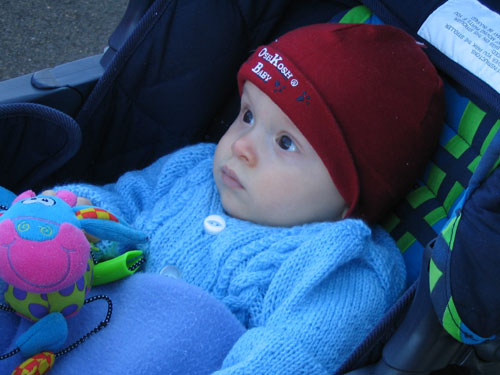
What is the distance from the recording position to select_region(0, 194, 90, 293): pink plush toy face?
78 centimetres

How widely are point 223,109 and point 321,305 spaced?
62cm

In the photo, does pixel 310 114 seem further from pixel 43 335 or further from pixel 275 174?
pixel 43 335

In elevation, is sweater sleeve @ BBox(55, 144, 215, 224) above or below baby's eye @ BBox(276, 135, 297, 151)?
below

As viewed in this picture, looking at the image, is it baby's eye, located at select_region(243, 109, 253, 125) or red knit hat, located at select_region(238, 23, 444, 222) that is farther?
baby's eye, located at select_region(243, 109, 253, 125)

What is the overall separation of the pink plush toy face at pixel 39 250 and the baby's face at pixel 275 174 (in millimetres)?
389

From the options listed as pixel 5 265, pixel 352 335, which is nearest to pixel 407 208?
pixel 352 335

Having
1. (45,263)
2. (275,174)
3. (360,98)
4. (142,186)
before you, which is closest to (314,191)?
(275,174)

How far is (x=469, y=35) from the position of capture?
110 cm

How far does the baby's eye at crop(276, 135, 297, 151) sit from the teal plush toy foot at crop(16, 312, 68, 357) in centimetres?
49

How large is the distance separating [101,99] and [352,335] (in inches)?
27.6

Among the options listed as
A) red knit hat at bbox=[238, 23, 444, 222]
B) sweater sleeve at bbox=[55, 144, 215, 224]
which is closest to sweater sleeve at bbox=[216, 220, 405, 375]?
red knit hat at bbox=[238, 23, 444, 222]

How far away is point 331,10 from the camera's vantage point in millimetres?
1396

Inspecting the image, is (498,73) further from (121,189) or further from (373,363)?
(121,189)

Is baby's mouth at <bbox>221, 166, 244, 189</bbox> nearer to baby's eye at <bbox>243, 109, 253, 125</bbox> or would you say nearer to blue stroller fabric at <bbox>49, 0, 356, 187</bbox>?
baby's eye at <bbox>243, 109, 253, 125</bbox>
